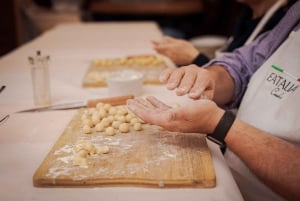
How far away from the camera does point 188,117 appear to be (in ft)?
3.03

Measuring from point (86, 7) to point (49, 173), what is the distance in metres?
4.19

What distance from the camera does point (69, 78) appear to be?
161 centimetres

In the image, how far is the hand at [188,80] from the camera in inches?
43.4

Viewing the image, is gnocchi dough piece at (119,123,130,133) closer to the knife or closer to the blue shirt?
the knife

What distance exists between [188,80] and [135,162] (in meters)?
0.38

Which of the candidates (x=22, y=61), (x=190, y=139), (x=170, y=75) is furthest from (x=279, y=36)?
(x=22, y=61)

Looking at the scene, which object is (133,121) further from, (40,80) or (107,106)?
(40,80)

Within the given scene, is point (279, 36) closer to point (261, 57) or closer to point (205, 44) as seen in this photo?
point (261, 57)

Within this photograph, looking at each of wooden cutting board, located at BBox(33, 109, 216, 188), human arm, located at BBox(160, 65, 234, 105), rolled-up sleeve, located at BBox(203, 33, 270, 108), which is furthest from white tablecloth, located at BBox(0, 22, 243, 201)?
rolled-up sleeve, located at BBox(203, 33, 270, 108)

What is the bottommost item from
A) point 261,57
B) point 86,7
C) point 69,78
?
point 69,78

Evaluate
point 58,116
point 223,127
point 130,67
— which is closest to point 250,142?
point 223,127

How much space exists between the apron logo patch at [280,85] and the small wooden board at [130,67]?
0.49 meters

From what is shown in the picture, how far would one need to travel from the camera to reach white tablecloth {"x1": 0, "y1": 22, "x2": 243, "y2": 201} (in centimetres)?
77

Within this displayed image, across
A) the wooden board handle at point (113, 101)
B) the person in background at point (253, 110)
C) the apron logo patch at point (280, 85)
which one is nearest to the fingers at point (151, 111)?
the person in background at point (253, 110)
